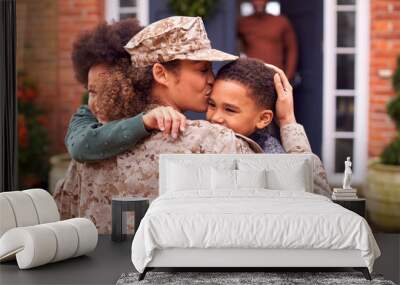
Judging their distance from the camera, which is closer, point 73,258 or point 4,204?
point 4,204

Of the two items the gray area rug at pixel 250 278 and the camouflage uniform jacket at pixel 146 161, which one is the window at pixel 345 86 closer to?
the camouflage uniform jacket at pixel 146 161

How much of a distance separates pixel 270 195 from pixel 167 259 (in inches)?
38.0

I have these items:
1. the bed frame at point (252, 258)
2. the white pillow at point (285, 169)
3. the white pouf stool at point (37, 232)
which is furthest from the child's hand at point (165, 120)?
the bed frame at point (252, 258)

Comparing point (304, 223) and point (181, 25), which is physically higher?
point (181, 25)

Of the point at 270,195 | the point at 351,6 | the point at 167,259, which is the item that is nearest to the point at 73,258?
the point at 167,259

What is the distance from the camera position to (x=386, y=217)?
6285 mm

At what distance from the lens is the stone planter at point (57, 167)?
6.30 meters

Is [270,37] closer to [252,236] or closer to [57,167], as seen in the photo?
[57,167]

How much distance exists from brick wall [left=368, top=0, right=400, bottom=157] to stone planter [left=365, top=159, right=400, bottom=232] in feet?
0.51

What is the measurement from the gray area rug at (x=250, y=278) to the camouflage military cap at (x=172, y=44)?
1957 mm

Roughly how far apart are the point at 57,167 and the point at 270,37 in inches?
81.8

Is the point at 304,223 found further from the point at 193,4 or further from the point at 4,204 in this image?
the point at 193,4

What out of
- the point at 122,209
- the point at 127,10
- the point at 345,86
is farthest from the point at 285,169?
the point at 127,10

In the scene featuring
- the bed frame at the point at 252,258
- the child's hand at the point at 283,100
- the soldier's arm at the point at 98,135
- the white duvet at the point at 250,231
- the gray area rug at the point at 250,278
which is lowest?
the gray area rug at the point at 250,278
